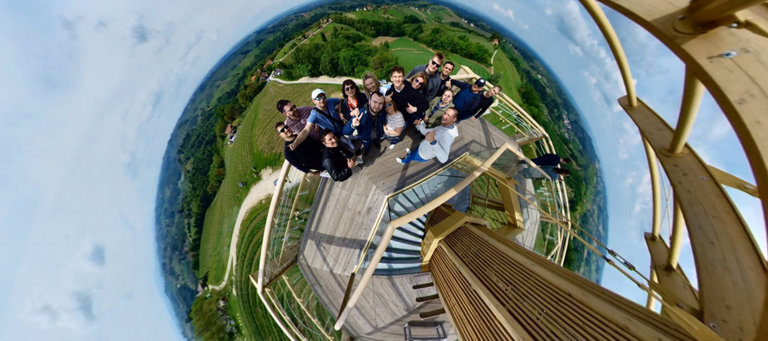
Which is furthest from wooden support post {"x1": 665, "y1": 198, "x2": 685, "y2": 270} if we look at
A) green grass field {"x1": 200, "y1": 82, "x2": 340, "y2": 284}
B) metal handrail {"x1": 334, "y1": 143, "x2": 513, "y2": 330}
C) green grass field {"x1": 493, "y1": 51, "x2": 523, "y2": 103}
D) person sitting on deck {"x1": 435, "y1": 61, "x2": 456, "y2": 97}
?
green grass field {"x1": 493, "y1": 51, "x2": 523, "y2": 103}

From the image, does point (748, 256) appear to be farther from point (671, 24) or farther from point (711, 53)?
point (671, 24)

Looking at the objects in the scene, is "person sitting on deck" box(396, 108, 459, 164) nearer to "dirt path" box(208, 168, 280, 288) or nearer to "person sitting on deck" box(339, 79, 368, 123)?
"person sitting on deck" box(339, 79, 368, 123)

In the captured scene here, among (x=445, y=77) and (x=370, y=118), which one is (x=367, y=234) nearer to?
(x=370, y=118)

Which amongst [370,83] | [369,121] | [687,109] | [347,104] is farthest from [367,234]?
[687,109]

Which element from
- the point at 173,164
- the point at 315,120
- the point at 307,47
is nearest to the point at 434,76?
the point at 315,120

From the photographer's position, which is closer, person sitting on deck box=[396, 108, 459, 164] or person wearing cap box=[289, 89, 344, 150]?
person wearing cap box=[289, 89, 344, 150]

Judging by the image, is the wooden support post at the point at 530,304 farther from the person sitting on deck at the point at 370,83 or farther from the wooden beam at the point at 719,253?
the person sitting on deck at the point at 370,83

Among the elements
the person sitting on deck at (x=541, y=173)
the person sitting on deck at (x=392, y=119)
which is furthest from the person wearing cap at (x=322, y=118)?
the person sitting on deck at (x=541, y=173)
